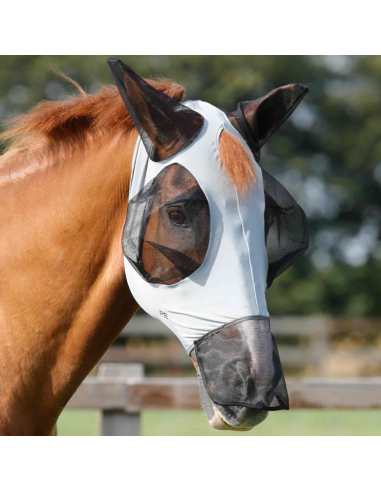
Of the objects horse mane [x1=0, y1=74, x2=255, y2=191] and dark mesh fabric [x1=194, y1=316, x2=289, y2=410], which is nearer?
dark mesh fabric [x1=194, y1=316, x2=289, y2=410]

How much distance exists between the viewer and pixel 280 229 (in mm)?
2359

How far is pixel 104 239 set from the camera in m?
2.29

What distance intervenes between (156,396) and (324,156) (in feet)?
55.5

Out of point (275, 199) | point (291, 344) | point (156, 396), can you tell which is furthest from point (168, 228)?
point (291, 344)

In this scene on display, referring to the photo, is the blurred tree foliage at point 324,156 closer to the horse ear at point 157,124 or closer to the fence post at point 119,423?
the fence post at point 119,423

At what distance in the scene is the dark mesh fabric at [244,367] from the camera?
192 centimetres

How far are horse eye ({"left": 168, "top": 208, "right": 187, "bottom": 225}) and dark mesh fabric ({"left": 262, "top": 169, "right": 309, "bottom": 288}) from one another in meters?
0.42

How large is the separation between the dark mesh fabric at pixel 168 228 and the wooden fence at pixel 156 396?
207cm

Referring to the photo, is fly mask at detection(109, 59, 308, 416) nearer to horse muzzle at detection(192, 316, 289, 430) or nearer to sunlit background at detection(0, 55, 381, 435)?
horse muzzle at detection(192, 316, 289, 430)

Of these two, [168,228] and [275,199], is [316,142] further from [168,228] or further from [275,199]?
[168,228]

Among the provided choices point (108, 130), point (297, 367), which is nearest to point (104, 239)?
point (108, 130)

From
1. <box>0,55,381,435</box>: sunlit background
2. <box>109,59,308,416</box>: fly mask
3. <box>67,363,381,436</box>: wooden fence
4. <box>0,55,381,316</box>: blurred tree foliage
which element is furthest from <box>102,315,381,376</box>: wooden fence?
<box>109,59,308,416</box>: fly mask

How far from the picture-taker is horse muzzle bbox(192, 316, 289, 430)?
1.92 metres

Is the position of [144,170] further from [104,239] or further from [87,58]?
[87,58]
